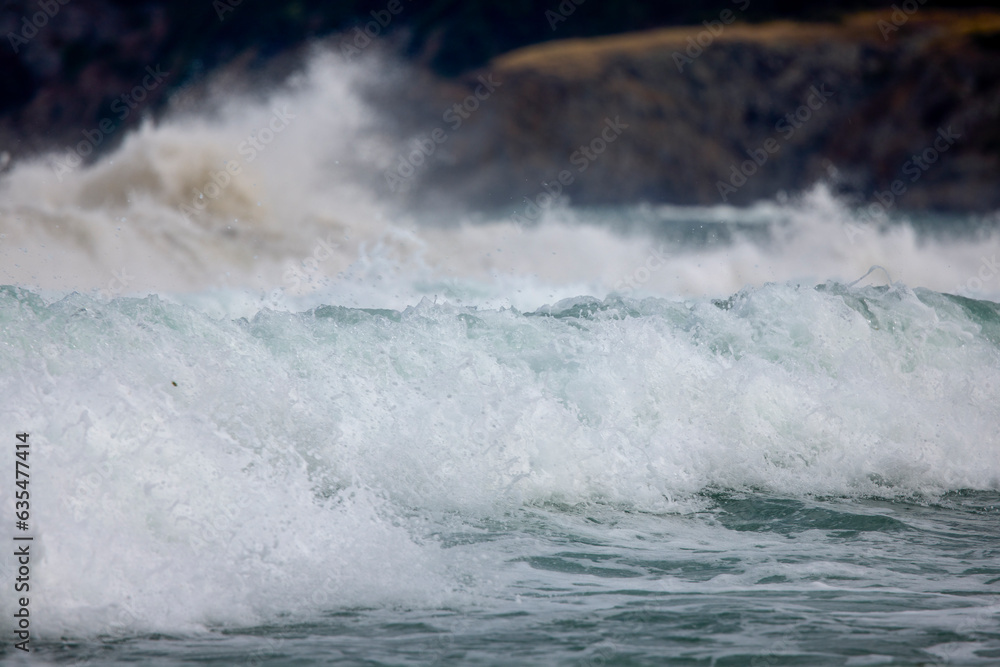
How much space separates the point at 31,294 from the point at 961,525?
626 centimetres

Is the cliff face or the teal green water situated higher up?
the cliff face

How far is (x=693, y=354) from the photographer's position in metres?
7.67

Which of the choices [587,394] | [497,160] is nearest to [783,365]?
[587,394]

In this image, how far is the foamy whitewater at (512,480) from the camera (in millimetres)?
4023

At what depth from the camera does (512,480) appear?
6.12 m

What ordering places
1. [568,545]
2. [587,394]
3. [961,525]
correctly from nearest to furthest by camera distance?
1. [568,545]
2. [961,525]
3. [587,394]

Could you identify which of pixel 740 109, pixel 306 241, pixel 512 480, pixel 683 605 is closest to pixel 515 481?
pixel 512 480

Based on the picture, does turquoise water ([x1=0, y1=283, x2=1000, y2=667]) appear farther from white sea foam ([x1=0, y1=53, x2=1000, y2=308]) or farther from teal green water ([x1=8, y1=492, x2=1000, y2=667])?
white sea foam ([x1=0, y1=53, x2=1000, y2=308])

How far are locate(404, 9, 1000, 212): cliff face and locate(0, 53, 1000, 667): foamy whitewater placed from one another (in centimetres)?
3436

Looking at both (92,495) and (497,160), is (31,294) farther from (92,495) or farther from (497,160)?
(497,160)

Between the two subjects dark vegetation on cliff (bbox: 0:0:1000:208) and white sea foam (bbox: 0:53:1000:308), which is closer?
white sea foam (bbox: 0:53:1000:308)

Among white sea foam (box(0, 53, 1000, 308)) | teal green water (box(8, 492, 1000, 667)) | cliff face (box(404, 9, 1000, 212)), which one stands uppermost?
cliff face (box(404, 9, 1000, 212))

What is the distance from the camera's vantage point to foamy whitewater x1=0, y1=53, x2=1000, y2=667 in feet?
13.2

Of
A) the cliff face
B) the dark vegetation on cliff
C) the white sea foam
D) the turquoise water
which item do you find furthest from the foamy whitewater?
the dark vegetation on cliff
